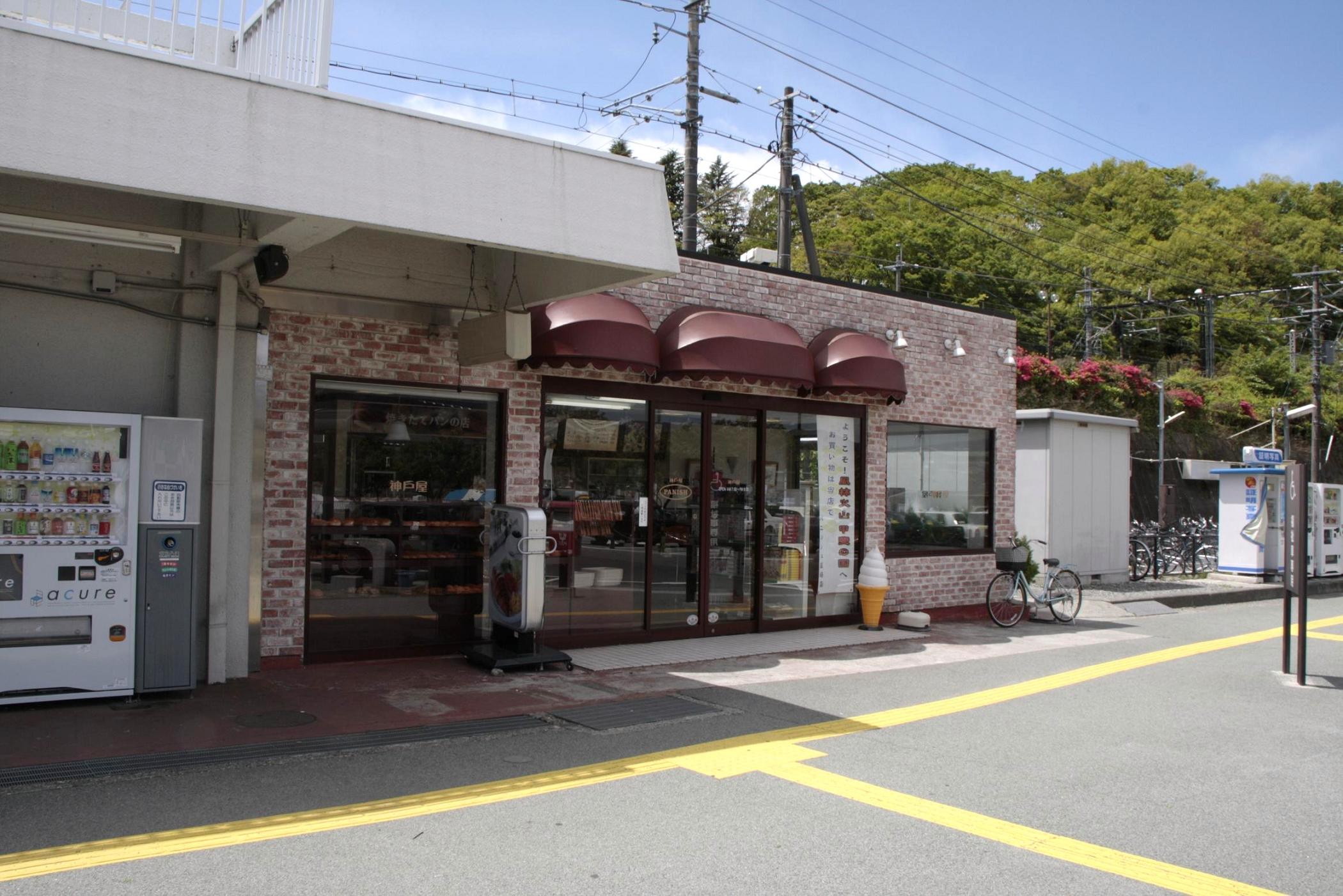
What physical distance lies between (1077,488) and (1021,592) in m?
4.34

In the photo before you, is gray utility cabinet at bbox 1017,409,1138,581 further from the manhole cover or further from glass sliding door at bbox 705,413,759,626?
the manhole cover

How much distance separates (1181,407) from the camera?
31.2m

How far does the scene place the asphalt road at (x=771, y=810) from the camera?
4.32 meters

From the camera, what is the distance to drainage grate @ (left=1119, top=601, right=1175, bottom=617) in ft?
48.4

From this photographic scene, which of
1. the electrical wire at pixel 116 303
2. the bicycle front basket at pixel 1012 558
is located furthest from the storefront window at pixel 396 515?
the bicycle front basket at pixel 1012 558

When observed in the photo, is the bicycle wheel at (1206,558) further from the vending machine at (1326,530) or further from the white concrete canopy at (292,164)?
the white concrete canopy at (292,164)

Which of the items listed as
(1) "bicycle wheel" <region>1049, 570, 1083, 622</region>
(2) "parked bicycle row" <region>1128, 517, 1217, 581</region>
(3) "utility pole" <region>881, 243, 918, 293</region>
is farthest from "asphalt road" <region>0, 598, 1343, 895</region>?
(3) "utility pole" <region>881, 243, 918, 293</region>

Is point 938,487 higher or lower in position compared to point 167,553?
higher

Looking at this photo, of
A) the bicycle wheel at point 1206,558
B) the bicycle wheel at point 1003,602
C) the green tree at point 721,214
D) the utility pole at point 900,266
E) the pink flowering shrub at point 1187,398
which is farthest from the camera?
the green tree at point 721,214

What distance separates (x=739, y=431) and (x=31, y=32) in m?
7.53

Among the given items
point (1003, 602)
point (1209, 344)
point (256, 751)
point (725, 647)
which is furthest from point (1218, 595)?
point (1209, 344)

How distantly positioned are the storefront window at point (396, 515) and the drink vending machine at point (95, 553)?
128cm

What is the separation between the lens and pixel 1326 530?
19562 millimetres

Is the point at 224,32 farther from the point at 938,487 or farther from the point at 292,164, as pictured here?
the point at 938,487
